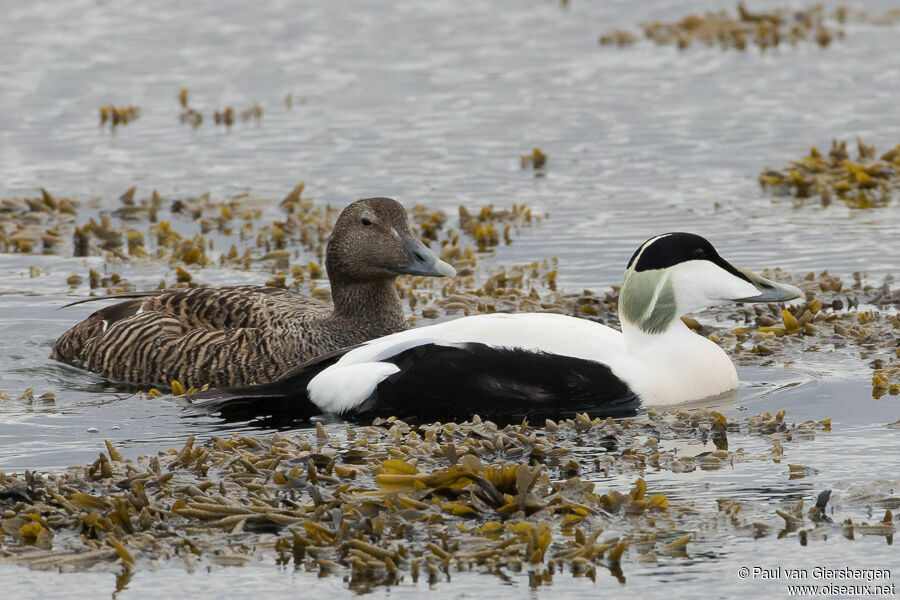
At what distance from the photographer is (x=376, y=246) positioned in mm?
8398

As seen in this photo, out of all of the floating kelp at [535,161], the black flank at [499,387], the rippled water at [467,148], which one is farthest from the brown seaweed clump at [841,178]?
the black flank at [499,387]

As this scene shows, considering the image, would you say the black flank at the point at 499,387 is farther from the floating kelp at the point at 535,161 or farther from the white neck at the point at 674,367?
the floating kelp at the point at 535,161

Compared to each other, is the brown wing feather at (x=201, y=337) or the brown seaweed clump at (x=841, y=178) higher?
the brown seaweed clump at (x=841, y=178)

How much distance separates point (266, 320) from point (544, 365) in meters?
1.92

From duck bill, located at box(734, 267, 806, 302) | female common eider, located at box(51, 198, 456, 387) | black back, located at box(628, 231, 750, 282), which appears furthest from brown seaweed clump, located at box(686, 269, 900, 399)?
female common eider, located at box(51, 198, 456, 387)

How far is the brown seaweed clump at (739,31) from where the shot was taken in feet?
60.5

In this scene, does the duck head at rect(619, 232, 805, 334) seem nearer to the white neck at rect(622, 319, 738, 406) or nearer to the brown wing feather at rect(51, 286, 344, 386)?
the white neck at rect(622, 319, 738, 406)

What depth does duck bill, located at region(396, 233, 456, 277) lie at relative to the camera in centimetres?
826

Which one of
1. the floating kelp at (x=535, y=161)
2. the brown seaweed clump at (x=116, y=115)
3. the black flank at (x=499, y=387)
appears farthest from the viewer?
the brown seaweed clump at (x=116, y=115)

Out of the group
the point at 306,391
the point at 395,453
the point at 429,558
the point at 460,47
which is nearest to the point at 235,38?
the point at 460,47

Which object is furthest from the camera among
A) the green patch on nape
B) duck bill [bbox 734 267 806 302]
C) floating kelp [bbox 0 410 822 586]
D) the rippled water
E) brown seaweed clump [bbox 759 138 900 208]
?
brown seaweed clump [bbox 759 138 900 208]

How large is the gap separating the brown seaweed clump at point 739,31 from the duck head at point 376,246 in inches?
418

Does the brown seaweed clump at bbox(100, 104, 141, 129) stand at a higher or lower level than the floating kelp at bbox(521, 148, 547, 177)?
higher

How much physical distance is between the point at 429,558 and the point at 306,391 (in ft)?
7.64
